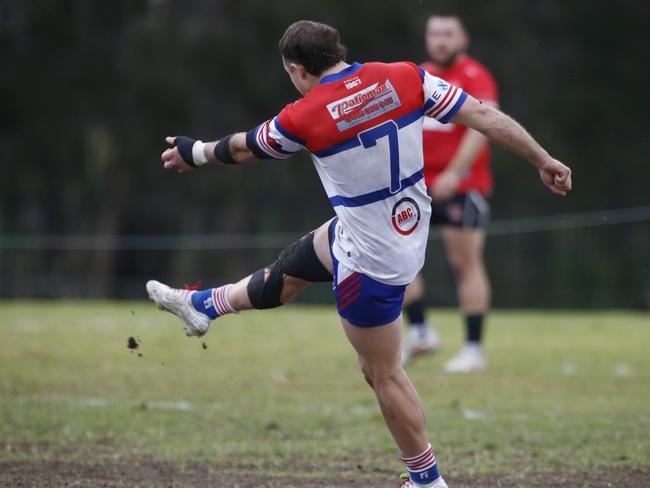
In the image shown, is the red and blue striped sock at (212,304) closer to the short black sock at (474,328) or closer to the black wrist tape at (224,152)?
the black wrist tape at (224,152)

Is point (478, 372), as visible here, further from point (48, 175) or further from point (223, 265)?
point (48, 175)

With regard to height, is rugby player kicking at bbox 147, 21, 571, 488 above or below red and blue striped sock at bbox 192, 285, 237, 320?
above

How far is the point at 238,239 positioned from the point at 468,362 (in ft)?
43.6

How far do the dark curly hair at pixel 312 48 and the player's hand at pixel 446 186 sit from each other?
12.6 feet

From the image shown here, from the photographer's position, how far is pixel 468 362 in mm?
8461

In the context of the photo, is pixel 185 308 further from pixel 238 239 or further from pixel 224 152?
pixel 238 239

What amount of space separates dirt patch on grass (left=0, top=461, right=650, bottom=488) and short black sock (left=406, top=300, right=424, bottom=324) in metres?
3.66

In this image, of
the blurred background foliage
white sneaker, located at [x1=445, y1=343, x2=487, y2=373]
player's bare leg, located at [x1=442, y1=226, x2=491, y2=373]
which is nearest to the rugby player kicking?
white sneaker, located at [x1=445, y1=343, x2=487, y2=373]

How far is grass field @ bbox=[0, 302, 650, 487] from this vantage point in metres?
5.25

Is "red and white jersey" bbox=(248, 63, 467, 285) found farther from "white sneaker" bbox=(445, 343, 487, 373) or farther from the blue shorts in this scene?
"white sneaker" bbox=(445, 343, 487, 373)

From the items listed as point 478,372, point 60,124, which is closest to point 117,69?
point 60,124

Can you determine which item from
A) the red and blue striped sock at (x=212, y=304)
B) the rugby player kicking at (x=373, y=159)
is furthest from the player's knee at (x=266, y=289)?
the rugby player kicking at (x=373, y=159)

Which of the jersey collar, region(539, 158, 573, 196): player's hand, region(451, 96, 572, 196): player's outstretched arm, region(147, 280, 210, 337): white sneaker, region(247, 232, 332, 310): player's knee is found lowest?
region(147, 280, 210, 337): white sneaker

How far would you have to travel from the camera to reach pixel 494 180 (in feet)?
78.8
